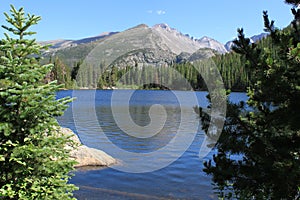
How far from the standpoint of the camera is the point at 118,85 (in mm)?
184125

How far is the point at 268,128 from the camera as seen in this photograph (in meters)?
6.63

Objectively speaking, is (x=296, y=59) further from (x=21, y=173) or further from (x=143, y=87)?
(x=143, y=87)

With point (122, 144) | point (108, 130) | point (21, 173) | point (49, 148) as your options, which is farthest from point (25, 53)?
point (108, 130)

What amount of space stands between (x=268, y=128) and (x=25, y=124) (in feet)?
16.9

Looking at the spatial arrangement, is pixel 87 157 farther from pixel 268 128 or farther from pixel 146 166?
pixel 268 128

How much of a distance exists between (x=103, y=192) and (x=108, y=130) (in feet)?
64.2

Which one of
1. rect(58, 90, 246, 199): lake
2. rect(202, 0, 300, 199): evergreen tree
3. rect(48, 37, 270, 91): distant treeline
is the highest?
rect(48, 37, 270, 91): distant treeline

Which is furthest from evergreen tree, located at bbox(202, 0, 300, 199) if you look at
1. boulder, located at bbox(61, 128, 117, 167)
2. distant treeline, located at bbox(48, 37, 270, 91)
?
distant treeline, located at bbox(48, 37, 270, 91)

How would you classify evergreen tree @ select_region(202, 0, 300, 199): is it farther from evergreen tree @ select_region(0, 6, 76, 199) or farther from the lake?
evergreen tree @ select_region(0, 6, 76, 199)

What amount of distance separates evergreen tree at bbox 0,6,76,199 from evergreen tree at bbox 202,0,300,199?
354 centimetres

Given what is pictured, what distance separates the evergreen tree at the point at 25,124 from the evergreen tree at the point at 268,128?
3.54 meters

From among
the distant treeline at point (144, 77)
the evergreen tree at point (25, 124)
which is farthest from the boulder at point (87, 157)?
the distant treeline at point (144, 77)

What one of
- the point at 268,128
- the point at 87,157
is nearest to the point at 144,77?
the point at 87,157

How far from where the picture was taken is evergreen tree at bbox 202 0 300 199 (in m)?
5.74
